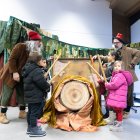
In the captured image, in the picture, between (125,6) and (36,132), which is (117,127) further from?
(125,6)

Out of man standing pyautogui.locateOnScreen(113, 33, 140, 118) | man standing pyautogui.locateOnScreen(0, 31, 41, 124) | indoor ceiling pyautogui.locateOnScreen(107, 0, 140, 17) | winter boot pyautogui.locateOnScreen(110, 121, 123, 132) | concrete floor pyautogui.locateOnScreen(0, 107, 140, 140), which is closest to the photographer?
concrete floor pyautogui.locateOnScreen(0, 107, 140, 140)

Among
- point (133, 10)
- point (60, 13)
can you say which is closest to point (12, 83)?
point (60, 13)

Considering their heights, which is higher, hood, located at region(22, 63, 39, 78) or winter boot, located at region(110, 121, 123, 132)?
hood, located at region(22, 63, 39, 78)

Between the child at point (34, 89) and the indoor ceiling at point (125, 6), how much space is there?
6267 millimetres

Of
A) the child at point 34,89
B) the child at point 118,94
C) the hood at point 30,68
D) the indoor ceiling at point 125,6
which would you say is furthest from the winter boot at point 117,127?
the indoor ceiling at point 125,6

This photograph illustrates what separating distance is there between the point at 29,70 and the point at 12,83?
73 centimetres

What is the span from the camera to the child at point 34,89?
10.1 ft

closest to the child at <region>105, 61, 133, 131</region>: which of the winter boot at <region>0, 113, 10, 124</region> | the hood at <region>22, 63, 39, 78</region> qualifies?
the hood at <region>22, 63, 39, 78</region>

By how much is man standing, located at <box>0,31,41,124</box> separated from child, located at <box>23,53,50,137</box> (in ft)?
1.58

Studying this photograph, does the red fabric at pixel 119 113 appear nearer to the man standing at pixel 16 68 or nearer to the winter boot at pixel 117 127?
the winter boot at pixel 117 127

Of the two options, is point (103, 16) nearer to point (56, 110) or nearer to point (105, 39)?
point (105, 39)

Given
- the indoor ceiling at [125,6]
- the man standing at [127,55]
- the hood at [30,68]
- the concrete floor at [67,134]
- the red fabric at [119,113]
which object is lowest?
the concrete floor at [67,134]

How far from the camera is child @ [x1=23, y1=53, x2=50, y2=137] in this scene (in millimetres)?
3088

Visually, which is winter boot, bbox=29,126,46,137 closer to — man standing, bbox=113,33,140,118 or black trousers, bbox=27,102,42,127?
black trousers, bbox=27,102,42,127
